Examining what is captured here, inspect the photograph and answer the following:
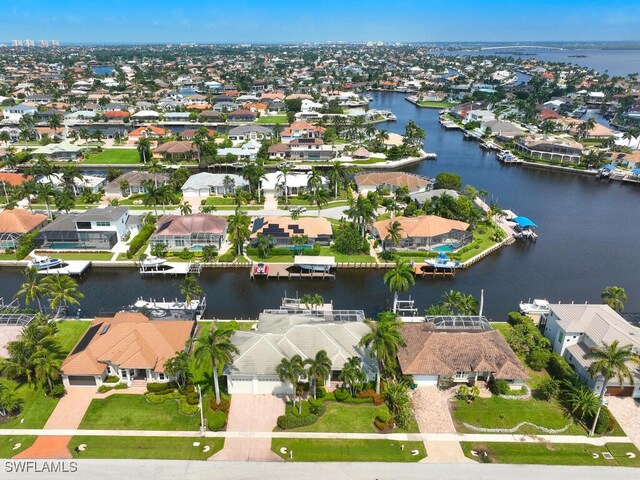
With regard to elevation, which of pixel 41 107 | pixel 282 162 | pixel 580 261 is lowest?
pixel 580 261

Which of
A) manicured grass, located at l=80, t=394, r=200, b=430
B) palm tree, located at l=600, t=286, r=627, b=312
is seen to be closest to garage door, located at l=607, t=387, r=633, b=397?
palm tree, located at l=600, t=286, r=627, b=312

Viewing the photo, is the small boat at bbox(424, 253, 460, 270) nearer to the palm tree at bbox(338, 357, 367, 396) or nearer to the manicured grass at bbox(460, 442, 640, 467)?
the palm tree at bbox(338, 357, 367, 396)

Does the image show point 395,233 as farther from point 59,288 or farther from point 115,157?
point 115,157

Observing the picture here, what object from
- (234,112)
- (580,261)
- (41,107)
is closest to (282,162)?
(234,112)

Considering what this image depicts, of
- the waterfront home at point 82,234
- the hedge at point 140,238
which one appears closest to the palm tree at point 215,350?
the hedge at point 140,238

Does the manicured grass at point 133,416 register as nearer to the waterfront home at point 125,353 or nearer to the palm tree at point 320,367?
the waterfront home at point 125,353

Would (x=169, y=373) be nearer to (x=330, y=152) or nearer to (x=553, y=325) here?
(x=553, y=325)
